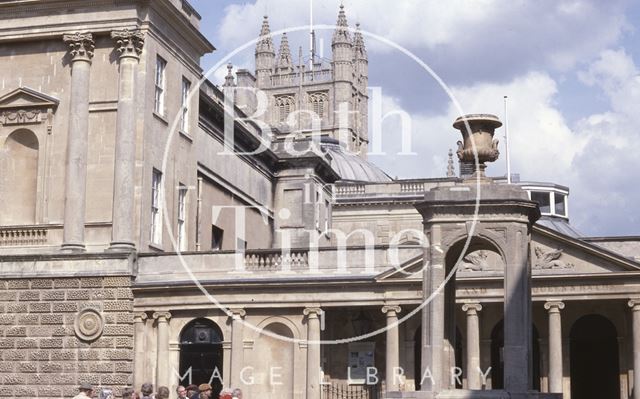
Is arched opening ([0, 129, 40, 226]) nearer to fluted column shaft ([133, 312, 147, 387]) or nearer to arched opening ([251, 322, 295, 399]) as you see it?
fluted column shaft ([133, 312, 147, 387])

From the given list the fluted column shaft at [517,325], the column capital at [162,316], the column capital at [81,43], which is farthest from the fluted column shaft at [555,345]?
the column capital at [81,43]

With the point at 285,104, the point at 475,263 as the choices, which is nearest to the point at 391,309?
the point at 475,263

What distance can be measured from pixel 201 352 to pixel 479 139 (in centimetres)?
1690

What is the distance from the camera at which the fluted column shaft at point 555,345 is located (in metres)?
34.5

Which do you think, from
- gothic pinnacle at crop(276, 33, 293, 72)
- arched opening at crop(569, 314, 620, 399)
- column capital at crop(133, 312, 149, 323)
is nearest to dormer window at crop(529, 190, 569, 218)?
arched opening at crop(569, 314, 620, 399)

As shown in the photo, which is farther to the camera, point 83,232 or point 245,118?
point 245,118

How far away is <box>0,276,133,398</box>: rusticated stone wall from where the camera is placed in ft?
115

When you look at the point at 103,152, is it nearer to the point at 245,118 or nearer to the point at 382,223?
the point at 245,118

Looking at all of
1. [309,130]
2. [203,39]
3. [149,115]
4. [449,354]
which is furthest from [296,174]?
[309,130]

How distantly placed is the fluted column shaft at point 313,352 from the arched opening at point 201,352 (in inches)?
119

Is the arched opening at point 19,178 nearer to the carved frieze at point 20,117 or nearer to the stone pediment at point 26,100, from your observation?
the carved frieze at point 20,117

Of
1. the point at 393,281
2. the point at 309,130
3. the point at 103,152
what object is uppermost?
the point at 309,130

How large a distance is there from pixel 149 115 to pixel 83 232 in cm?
423

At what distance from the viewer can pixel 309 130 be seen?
116500mm
